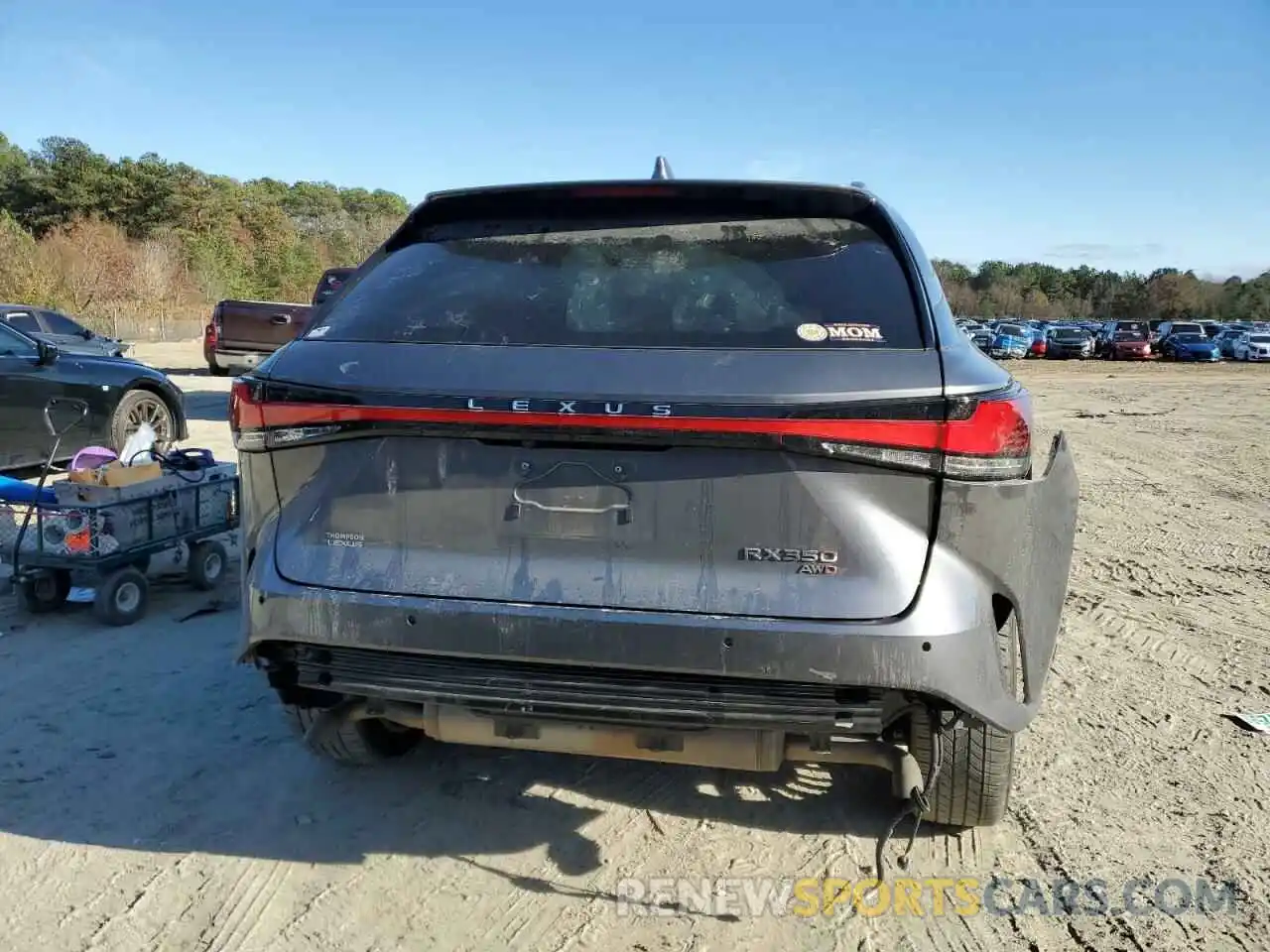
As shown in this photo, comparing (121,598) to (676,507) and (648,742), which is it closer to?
(648,742)

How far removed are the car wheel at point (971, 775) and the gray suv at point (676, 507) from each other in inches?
1.0

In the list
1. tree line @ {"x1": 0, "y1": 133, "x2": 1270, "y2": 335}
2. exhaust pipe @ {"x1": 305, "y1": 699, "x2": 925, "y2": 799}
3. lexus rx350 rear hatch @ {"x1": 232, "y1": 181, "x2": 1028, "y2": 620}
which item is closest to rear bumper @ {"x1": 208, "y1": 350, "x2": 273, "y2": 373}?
tree line @ {"x1": 0, "y1": 133, "x2": 1270, "y2": 335}

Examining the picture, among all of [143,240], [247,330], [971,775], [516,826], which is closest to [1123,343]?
[247,330]

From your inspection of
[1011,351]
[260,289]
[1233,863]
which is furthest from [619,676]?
[260,289]

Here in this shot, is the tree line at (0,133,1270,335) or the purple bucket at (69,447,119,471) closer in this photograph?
Result: the purple bucket at (69,447,119,471)

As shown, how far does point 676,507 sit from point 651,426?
8.1 inches

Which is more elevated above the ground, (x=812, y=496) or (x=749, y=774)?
(x=812, y=496)

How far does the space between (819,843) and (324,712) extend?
5.15 feet

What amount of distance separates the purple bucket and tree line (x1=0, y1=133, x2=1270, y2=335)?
450 inches

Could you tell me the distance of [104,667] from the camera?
4504 mm

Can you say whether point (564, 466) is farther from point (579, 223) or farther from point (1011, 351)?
point (1011, 351)

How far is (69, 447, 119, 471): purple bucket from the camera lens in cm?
579

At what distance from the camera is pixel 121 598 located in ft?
16.8

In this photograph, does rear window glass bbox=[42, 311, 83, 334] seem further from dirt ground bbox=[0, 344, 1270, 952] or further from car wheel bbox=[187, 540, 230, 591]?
dirt ground bbox=[0, 344, 1270, 952]
